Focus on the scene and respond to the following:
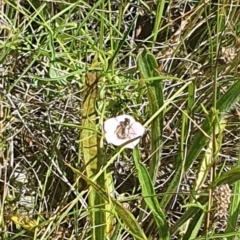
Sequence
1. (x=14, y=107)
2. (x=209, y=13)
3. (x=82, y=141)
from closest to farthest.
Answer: (x=82, y=141)
(x=14, y=107)
(x=209, y=13)

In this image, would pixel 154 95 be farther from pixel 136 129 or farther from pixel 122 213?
pixel 122 213

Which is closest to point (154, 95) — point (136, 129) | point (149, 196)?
point (136, 129)

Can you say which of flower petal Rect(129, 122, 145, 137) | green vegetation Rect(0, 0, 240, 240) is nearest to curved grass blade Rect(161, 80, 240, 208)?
green vegetation Rect(0, 0, 240, 240)

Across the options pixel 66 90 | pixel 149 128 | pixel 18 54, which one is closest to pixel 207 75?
pixel 149 128

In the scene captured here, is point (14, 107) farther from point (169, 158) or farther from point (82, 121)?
point (169, 158)

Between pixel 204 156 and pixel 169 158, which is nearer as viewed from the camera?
pixel 204 156

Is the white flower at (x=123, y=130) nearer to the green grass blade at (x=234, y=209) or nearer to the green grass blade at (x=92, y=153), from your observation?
the green grass blade at (x=92, y=153)

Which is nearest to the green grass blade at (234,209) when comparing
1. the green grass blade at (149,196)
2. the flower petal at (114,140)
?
the green grass blade at (149,196)

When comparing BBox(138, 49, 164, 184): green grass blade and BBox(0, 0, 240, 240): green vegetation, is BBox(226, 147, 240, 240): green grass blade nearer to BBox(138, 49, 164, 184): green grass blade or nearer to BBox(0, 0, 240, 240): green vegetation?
BBox(0, 0, 240, 240): green vegetation
